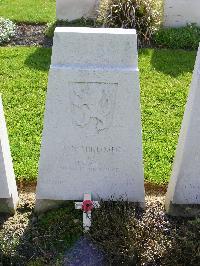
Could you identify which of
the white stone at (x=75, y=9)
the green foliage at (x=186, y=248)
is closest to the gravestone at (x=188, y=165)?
the green foliage at (x=186, y=248)

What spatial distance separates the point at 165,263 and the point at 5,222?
1.68 meters

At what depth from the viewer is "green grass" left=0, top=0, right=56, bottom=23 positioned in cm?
1027

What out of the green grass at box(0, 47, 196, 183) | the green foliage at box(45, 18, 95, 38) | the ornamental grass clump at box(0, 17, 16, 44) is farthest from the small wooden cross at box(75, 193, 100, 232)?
the green foliage at box(45, 18, 95, 38)

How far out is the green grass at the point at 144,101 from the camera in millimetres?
5953

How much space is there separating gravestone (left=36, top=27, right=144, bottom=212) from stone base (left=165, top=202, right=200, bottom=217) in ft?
1.04

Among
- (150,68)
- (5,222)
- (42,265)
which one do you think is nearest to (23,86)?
(150,68)

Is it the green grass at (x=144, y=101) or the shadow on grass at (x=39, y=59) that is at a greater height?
the green grass at (x=144, y=101)

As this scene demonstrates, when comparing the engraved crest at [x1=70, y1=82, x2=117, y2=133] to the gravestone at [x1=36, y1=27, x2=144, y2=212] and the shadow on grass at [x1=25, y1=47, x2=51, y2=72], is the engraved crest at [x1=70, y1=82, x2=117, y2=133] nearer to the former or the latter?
the gravestone at [x1=36, y1=27, x2=144, y2=212]

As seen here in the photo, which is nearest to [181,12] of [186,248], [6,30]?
[6,30]

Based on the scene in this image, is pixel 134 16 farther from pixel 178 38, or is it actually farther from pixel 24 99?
pixel 24 99

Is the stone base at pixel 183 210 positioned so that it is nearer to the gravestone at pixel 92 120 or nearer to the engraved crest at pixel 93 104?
the gravestone at pixel 92 120

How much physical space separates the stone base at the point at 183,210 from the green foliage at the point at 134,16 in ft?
15.9

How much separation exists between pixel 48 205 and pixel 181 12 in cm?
599

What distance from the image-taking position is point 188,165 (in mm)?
4645
